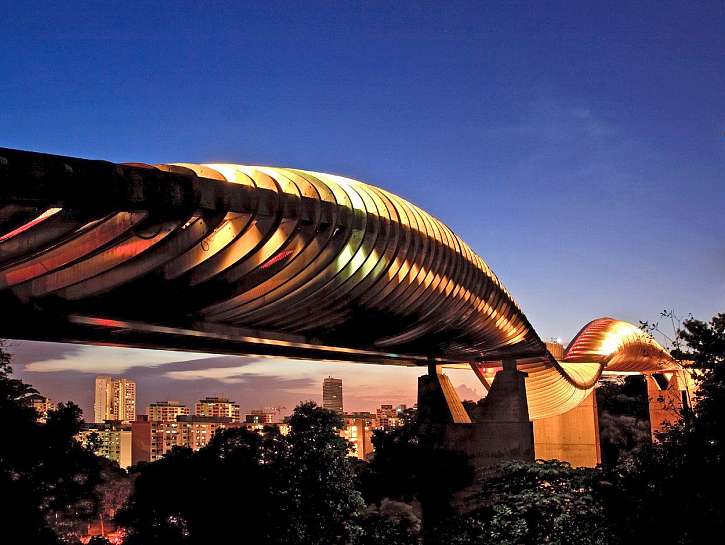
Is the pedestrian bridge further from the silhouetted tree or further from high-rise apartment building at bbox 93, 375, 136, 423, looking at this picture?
high-rise apartment building at bbox 93, 375, 136, 423

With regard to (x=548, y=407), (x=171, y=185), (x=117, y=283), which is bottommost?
(x=548, y=407)

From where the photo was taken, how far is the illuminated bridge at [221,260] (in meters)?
6.65

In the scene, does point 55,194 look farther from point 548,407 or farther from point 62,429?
point 548,407

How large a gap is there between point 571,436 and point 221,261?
29396 millimetres

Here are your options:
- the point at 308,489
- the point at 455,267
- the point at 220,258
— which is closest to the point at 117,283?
the point at 220,258

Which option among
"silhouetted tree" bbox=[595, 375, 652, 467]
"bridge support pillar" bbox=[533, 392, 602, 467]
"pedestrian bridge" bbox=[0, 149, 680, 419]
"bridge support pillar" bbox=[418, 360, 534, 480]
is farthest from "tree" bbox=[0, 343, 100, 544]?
"silhouetted tree" bbox=[595, 375, 652, 467]

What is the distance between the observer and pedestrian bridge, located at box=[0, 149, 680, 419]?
665 centimetres

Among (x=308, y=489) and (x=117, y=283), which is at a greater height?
(x=117, y=283)

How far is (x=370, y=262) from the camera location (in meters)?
10.4

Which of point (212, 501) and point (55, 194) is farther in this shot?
point (212, 501)

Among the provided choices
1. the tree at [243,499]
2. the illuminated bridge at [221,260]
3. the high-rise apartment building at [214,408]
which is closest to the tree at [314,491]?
the tree at [243,499]

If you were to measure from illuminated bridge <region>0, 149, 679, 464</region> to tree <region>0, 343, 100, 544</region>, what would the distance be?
328 centimetres

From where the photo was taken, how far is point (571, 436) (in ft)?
114

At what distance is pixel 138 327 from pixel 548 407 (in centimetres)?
1911
